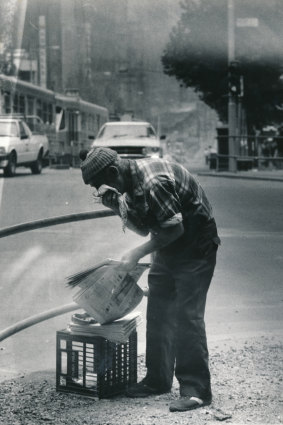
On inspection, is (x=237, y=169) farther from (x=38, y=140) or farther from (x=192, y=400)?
(x=192, y=400)

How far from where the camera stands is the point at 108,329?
449 cm

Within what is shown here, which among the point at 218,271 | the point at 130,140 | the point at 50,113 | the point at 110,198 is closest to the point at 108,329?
the point at 110,198

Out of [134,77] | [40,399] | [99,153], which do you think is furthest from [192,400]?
[134,77]

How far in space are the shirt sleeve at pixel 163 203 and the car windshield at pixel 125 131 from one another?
74.1ft

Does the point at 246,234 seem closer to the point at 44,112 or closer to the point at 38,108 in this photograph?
the point at 38,108

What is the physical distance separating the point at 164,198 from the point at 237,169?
26437 mm

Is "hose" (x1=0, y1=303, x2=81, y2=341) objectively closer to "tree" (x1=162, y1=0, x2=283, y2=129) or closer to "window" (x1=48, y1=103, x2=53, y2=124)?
"window" (x1=48, y1=103, x2=53, y2=124)

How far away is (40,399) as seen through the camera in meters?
4.61

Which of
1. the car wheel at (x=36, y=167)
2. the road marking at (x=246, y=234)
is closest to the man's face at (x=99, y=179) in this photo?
the road marking at (x=246, y=234)

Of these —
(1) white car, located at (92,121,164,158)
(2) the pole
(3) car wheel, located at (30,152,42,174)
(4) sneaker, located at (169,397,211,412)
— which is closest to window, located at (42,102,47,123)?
Answer: (3) car wheel, located at (30,152,42,174)

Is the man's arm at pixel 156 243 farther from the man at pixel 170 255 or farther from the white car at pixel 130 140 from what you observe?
the white car at pixel 130 140

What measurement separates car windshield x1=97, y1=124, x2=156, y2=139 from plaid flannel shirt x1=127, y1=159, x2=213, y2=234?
22.4 m

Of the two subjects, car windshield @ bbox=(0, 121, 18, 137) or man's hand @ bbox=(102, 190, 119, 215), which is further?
car windshield @ bbox=(0, 121, 18, 137)

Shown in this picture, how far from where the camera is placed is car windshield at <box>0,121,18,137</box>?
2658 centimetres
